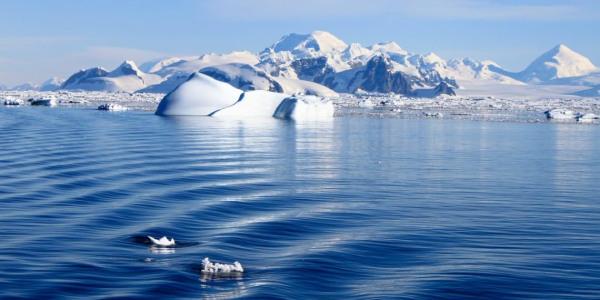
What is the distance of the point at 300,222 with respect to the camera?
545 inches

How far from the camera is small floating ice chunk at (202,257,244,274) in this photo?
397 inches

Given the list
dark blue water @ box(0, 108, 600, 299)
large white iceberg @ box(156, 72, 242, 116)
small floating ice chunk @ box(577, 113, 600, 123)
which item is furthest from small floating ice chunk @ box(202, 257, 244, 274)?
small floating ice chunk @ box(577, 113, 600, 123)

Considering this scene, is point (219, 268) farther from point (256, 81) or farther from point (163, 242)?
point (256, 81)

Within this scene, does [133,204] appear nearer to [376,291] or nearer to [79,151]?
[376,291]

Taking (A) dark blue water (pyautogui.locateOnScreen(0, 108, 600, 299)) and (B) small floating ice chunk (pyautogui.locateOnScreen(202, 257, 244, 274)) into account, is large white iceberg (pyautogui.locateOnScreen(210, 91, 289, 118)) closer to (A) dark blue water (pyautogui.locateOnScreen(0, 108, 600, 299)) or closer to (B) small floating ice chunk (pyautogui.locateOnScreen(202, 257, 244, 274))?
(A) dark blue water (pyautogui.locateOnScreen(0, 108, 600, 299))

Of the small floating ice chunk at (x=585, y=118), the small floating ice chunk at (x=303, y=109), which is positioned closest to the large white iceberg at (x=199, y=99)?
the small floating ice chunk at (x=303, y=109)

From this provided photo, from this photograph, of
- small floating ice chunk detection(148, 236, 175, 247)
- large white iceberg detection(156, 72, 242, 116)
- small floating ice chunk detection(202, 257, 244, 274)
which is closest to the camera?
small floating ice chunk detection(202, 257, 244, 274)

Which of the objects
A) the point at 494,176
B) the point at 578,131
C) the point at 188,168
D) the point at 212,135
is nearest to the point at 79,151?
the point at 188,168

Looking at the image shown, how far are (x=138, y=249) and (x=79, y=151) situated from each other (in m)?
16.1

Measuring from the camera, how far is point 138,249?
11305mm

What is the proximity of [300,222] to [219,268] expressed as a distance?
12.7 ft

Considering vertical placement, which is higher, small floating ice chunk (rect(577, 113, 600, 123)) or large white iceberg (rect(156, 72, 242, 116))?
large white iceberg (rect(156, 72, 242, 116))

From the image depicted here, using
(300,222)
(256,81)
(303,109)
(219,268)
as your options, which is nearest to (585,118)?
(303,109)

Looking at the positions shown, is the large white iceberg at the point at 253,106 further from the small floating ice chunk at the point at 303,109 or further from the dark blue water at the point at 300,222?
the dark blue water at the point at 300,222
